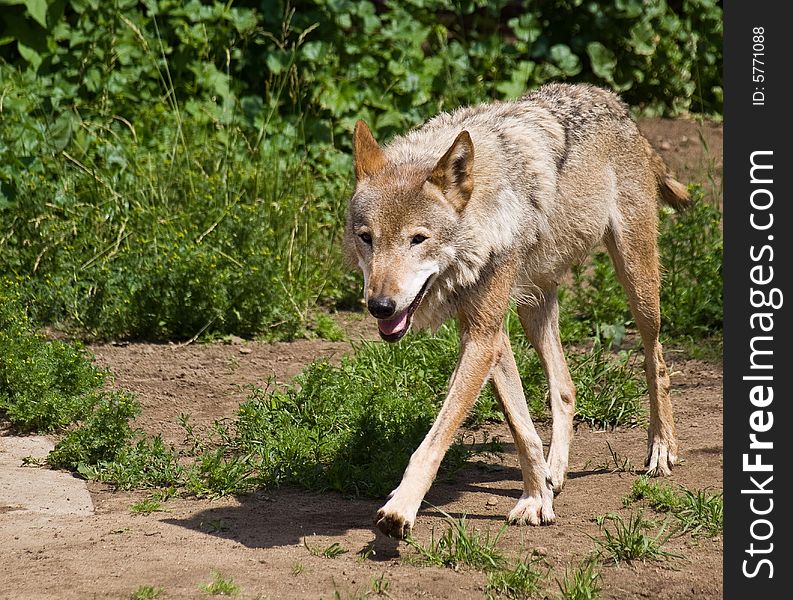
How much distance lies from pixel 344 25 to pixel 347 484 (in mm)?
5089

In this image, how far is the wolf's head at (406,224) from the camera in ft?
14.5

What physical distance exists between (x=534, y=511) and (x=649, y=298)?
5.02 ft

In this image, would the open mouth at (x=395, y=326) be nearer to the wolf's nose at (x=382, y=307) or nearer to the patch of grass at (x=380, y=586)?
the wolf's nose at (x=382, y=307)

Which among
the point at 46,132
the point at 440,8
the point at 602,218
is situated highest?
the point at 440,8

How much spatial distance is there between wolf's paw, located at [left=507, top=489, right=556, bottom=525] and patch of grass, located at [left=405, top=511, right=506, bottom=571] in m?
0.44

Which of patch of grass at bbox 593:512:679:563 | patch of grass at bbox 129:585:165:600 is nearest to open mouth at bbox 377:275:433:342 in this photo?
patch of grass at bbox 593:512:679:563

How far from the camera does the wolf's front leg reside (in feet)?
13.8

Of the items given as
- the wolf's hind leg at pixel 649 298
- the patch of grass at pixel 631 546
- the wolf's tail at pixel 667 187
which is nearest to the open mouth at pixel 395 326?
the patch of grass at pixel 631 546

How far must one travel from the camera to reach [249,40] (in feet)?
30.6

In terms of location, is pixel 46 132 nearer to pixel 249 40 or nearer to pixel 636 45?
pixel 249 40

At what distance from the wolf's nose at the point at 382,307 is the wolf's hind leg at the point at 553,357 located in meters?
1.65

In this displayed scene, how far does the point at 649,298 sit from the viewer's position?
5.84m
